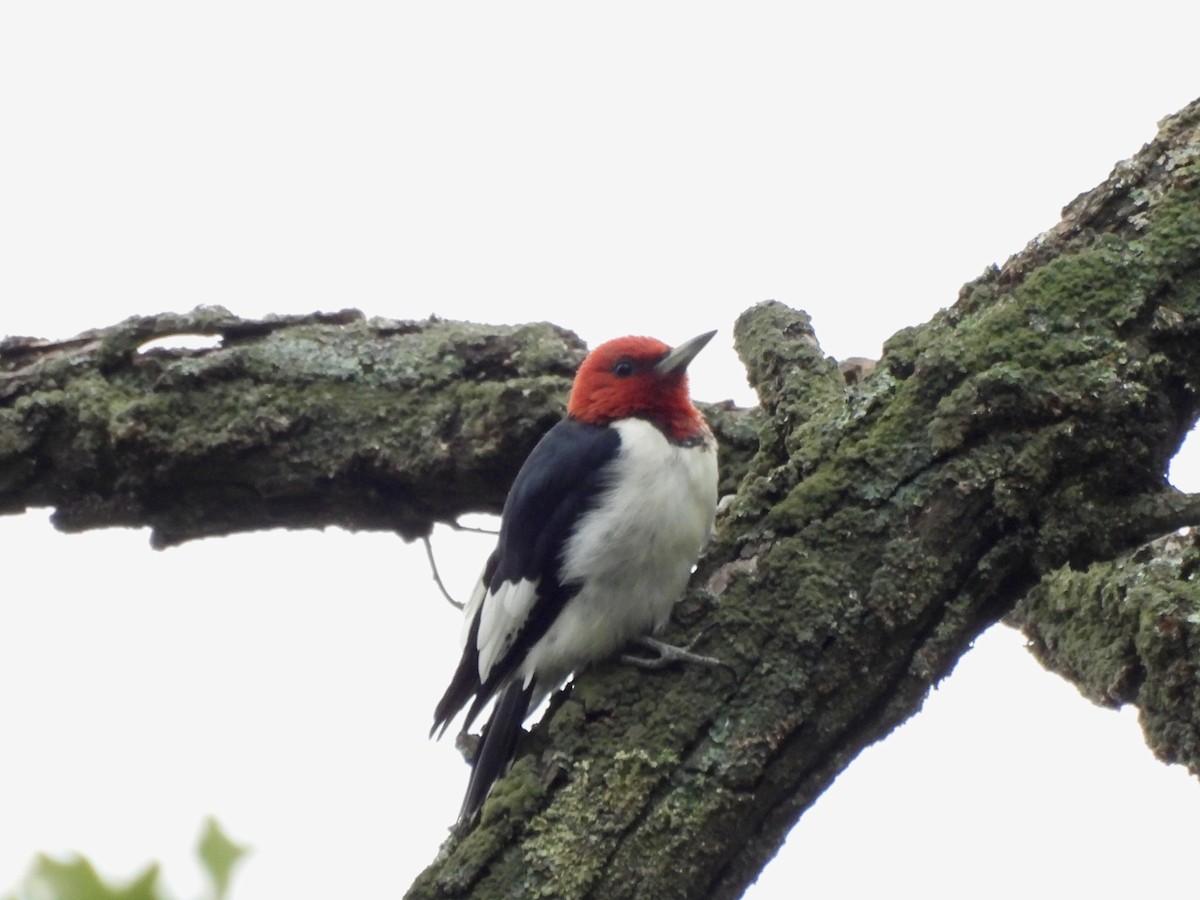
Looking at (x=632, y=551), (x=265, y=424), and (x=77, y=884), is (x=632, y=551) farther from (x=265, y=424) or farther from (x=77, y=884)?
(x=77, y=884)

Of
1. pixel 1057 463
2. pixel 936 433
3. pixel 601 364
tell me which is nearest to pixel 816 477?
pixel 936 433

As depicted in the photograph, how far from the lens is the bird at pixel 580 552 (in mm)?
3168

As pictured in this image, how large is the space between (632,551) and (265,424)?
2.91ft

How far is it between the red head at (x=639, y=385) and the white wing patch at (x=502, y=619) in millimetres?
445

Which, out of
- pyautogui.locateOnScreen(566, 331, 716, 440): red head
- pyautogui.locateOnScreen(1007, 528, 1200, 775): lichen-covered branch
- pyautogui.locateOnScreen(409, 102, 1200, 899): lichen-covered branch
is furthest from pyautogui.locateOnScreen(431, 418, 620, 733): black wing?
pyautogui.locateOnScreen(1007, 528, 1200, 775): lichen-covered branch

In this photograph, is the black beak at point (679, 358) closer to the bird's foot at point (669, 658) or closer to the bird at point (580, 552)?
the bird at point (580, 552)

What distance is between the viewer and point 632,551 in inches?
128

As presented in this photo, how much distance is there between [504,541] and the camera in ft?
11.4

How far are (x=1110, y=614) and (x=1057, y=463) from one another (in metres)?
0.55

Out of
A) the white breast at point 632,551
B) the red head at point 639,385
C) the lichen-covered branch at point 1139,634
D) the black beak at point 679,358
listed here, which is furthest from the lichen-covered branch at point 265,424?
the lichen-covered branch at point 1139,634

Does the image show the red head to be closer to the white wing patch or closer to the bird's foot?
the white wing patch

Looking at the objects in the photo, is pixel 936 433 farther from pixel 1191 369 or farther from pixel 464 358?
pixel 464 358

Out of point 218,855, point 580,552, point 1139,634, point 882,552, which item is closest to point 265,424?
point 580,552

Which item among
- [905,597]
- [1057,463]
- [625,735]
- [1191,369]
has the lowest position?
[625,735]
